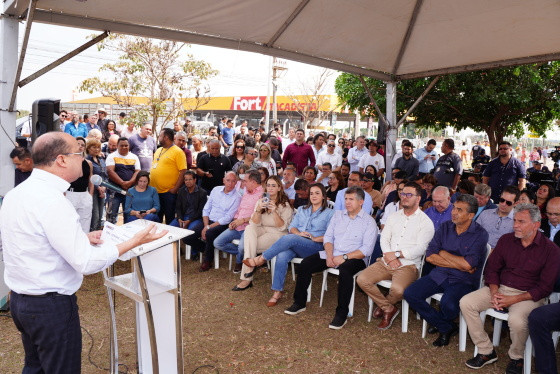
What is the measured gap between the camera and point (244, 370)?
12.5 feet

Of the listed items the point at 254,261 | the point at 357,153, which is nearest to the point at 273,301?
the point at 254,261

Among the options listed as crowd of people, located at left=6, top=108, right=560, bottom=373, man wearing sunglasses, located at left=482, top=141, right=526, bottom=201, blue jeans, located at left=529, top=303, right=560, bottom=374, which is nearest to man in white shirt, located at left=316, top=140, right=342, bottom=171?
crowd of people, located at left=6, top=108, right=560, bottom=373

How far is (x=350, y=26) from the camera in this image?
6.35 m

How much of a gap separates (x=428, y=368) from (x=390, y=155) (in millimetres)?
5081

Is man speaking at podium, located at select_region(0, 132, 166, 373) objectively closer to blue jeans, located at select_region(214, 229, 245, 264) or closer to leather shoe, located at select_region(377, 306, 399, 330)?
leather shoe, located at select_region(377, 306, 399, 330)

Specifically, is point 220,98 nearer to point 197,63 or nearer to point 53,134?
point 197,63

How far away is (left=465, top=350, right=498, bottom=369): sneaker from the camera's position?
153 inches

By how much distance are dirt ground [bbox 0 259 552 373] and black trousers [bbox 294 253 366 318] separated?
19 centimetres

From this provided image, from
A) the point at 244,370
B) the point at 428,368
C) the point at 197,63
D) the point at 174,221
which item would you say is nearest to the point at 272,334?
the point at 244,370

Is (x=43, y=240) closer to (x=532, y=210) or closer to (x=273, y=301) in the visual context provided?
(x=273, y=301)

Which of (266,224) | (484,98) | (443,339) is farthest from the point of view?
(484,98)

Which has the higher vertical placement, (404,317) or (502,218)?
(502,218)

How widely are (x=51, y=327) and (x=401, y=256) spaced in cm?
346

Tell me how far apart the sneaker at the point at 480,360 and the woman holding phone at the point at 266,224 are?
2.63 meters
